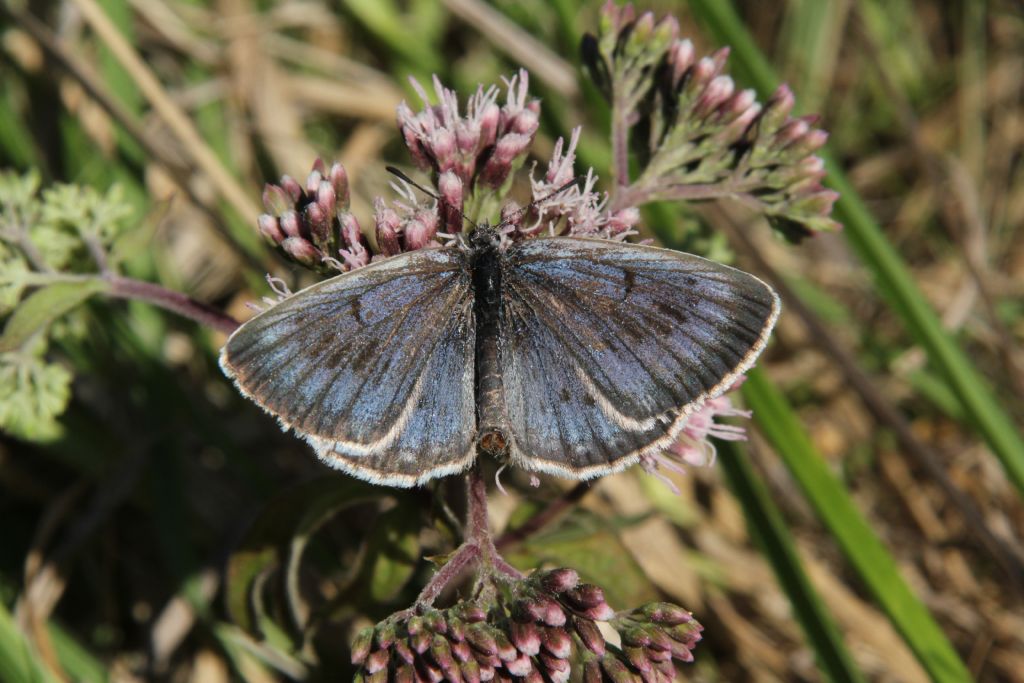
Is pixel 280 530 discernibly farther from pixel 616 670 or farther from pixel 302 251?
pixel 616 670

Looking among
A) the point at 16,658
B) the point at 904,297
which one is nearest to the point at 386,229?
the point at 16,658

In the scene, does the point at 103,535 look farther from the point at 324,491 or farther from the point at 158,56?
the point at 158,56

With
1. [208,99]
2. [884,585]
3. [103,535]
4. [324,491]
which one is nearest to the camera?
[324,491]

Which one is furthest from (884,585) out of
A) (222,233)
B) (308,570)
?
(222,233)

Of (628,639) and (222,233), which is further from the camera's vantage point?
(222,233)

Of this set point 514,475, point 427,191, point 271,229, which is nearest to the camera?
point 427,191

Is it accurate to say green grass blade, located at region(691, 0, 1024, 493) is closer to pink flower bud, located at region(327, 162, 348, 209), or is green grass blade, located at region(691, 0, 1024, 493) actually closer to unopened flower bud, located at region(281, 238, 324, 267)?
pink flower bud, located at region(327, 162, 348, 209)
